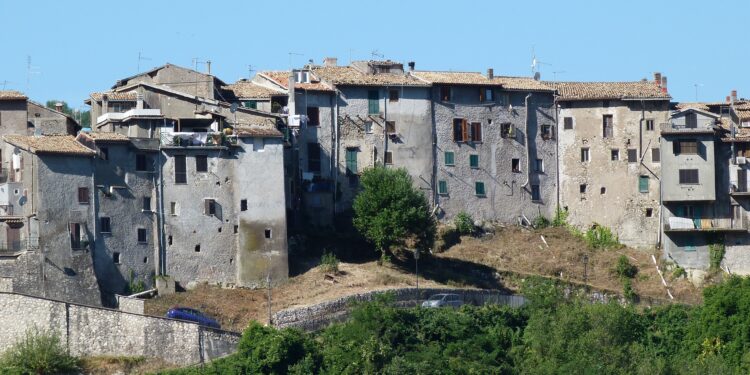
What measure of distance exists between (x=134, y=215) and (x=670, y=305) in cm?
2531

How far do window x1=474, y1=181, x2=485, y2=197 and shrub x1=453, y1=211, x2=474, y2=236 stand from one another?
5.31 feet

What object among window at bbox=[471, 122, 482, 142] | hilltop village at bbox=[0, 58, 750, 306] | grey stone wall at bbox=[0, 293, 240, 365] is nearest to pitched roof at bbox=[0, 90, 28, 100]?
hilltop village at bbox=[0, 58, 750, 306]

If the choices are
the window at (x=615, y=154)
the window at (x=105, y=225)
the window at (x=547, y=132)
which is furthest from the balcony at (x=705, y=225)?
the window at (x=105, y=225)

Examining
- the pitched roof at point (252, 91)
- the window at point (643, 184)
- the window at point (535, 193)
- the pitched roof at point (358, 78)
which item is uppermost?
the pitched roof at point (358, 78)

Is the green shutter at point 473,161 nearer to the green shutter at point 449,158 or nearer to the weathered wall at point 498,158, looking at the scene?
the weathered wall at point 498,158

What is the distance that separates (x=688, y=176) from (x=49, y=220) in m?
32.5

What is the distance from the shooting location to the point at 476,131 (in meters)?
104

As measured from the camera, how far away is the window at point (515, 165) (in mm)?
104812

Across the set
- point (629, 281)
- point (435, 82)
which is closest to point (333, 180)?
point (435, 82)

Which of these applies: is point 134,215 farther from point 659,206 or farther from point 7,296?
point 659,206

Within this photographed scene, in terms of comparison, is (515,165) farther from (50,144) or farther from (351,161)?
(50,144)

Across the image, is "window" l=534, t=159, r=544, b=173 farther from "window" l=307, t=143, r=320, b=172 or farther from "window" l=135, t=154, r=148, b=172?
"window" l=135, t=154, r=148, b=172

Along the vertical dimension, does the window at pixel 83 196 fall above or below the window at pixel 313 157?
below

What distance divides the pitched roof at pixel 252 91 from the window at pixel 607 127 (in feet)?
55.3
